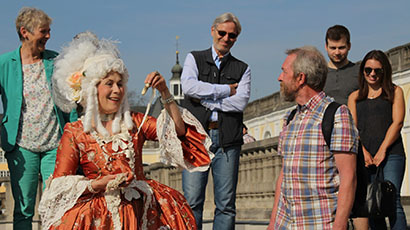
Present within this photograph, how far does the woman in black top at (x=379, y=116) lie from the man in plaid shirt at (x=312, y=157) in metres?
2.44

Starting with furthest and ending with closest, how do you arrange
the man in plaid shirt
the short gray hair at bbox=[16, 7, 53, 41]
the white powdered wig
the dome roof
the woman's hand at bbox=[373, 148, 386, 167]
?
the dome roof → the short gray hair at bbox=[16, 7, 53, 41] → the woman's hand at bbox=[373, 148, 386, 167] → the white powdered wig → the man in plaid shirt

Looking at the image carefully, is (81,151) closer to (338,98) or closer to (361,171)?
(361,171)

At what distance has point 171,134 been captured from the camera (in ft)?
20.9

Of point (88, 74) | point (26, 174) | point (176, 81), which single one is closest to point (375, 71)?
point (88, 74)

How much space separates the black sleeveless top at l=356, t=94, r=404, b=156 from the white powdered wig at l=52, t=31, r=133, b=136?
263cm

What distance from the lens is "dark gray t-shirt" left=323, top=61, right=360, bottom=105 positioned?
8.34 m

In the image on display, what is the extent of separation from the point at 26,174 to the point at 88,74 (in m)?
1.96

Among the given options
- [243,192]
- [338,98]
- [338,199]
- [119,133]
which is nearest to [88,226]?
[119,133]

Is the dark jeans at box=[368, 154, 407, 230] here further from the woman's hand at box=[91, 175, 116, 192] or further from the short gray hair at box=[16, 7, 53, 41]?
the short gray hair at box=[16, 7, 53, 41]

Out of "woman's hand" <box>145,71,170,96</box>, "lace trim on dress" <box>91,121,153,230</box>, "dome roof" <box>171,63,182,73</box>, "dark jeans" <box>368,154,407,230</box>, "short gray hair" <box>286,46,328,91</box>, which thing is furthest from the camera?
"dome roof" <box>171,63,182,73</box>

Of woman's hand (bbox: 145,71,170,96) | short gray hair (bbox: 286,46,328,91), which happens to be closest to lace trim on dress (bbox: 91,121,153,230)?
woman's hand (bbox: 145,71,170,96)

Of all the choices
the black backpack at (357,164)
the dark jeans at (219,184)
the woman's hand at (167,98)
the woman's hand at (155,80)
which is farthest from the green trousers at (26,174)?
the black backpack at (357,164)

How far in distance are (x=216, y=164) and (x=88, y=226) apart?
212 centimetres

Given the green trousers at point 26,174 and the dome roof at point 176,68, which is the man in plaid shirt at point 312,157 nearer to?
the green trousers at point 26,174
